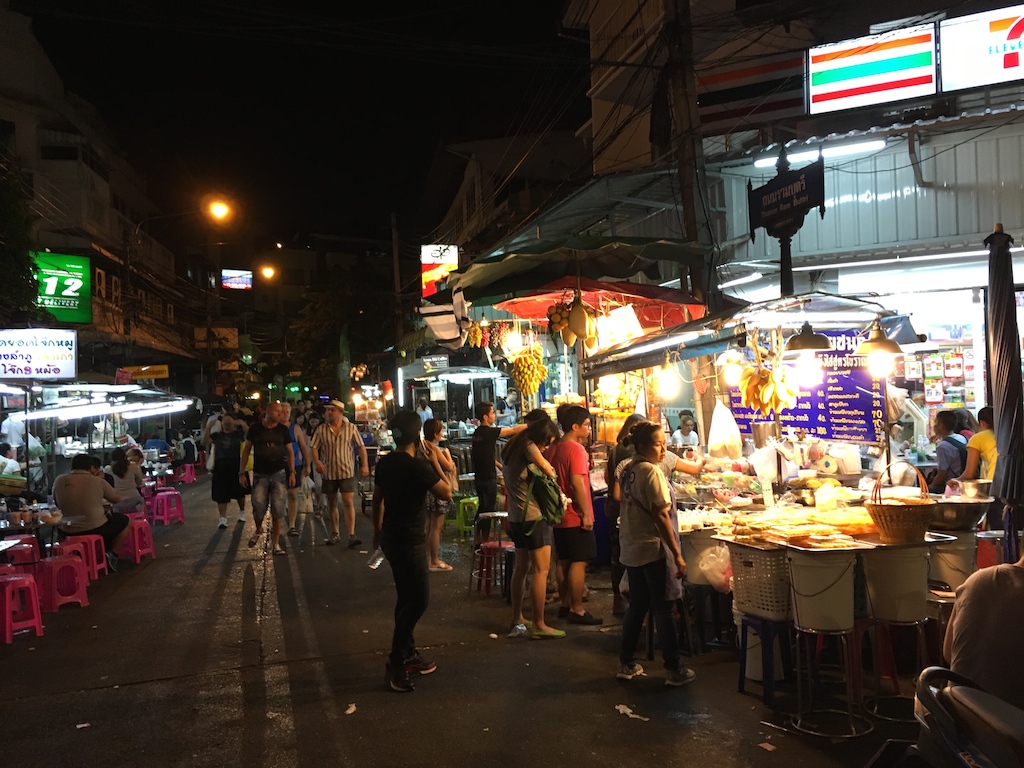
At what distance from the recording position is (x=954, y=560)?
5.59 metres

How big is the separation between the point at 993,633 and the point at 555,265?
629cm

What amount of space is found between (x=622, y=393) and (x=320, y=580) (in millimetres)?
4827

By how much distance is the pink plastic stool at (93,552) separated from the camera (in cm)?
980

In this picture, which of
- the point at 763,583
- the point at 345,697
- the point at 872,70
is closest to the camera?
the point at 763,583

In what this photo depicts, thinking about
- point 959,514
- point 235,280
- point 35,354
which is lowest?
point 959,514

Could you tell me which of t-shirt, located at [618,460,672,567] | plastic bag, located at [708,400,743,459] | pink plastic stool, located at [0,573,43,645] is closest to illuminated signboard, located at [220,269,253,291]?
pink plastic stool, located at [0,573,43,645]

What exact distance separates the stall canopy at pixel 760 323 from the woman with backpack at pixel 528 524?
1.81m

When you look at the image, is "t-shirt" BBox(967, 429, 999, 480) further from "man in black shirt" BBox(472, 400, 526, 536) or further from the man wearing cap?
the man wearing cap

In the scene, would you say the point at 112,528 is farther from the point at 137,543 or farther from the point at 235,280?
the point at 235,280

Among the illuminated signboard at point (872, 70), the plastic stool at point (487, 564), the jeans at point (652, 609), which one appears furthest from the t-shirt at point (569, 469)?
the illuminated signboard at point (872, 70)

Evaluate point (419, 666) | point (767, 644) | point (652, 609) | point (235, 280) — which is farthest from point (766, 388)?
point (235, 280)

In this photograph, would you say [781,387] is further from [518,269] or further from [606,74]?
[606,74]

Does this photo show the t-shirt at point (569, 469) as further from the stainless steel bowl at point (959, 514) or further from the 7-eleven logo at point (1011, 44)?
the 7-eleven logo at point (1011, 44)

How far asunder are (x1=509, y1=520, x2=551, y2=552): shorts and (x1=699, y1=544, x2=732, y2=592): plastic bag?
4.73 ft
